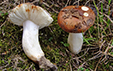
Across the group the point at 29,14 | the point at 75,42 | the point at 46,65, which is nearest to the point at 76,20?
the point at 75,42

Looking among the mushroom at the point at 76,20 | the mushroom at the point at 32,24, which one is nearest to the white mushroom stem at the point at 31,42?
the mushroom at the point at 32,24

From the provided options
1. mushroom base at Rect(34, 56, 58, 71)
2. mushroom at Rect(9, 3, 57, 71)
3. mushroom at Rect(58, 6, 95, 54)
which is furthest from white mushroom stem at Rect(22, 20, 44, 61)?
mushroom at Rect(58, 6, 95, 54)

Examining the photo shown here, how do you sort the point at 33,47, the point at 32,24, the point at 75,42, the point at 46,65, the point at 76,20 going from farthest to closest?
the point at 75,42 → the point at 32,24 → the point at 33,47 → the point at 46,65 → the point at 76,20

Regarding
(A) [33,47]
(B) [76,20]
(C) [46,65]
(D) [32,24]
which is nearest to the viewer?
(B) [76,20]

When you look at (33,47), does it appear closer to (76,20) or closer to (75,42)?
(75,42)

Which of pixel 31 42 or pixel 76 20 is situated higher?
pixel 76 20

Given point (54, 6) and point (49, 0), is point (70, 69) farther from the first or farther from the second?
point (49, 0)
